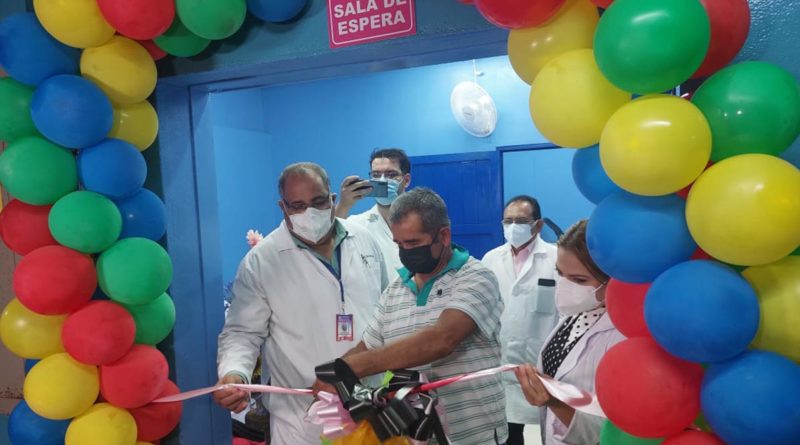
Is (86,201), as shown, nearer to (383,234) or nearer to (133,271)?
(133,271)

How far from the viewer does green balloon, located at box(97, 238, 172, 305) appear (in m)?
1.82

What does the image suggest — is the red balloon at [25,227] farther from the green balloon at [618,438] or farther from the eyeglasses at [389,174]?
the eyeglasses at [389,174]

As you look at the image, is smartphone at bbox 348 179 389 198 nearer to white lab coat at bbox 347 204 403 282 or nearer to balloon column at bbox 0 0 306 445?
white lab coat at bbox 347 204 403 282

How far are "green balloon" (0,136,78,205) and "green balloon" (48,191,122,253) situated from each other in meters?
0.04

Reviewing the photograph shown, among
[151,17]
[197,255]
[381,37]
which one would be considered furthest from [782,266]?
[197,255]

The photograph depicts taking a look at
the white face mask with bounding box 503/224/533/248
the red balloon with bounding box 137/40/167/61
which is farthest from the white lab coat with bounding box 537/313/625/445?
the white face mask with bounding box 503/224/533/248

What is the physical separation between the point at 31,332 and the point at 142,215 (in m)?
0.46

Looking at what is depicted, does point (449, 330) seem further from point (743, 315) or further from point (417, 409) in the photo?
point (743, 315)

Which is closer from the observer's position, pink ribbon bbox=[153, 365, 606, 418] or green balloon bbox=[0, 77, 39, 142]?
pink ribbon bbox=[153, 365, 606, 418]

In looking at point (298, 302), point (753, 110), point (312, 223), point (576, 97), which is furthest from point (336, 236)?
point (753, 110)

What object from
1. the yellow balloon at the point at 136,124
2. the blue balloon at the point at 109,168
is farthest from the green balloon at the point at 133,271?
the yellow balloon at the point at 136,124

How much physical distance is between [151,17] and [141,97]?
0.97 feet

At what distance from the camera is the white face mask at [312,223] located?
2291 millimetres

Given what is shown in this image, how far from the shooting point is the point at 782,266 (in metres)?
1.10
